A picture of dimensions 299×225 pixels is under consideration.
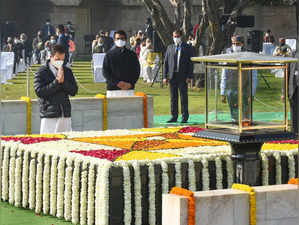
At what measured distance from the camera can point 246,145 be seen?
391 inches

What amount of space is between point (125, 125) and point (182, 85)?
4078mm

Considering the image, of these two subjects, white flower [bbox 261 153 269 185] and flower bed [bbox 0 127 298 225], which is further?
white flower [bbox 261 153 269 185]

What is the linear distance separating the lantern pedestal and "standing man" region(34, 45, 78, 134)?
399 cm

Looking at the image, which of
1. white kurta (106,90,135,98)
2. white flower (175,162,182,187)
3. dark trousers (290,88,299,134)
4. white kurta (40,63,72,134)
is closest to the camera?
white flower (175,162,182,187)

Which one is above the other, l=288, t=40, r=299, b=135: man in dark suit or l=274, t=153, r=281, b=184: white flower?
l=288, t=40, r=299, b=135: man in dark suit

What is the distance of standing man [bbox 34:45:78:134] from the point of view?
13.7m

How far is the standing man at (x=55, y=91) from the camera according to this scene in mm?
13719

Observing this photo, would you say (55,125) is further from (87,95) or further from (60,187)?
(87,95)

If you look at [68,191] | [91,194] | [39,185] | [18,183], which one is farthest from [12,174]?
[91,194]

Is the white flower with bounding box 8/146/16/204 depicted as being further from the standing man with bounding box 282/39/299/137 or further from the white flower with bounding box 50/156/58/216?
the standing man with bounding box 282/39/299/137

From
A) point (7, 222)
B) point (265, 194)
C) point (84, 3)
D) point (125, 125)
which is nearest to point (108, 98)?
point (125, 125)

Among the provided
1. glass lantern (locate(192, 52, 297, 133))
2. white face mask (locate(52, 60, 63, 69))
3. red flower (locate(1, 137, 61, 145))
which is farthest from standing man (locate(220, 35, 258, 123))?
white face mask (locate(52, 60, 63, 69))

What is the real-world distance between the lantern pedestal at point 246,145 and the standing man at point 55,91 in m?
3.99

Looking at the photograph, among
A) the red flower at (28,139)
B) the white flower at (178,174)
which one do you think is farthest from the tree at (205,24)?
the white flower at (178,174)
